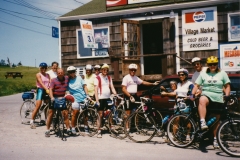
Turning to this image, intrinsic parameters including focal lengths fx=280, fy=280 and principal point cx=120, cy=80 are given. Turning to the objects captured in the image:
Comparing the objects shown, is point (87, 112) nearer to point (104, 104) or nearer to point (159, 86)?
point (104, 104)

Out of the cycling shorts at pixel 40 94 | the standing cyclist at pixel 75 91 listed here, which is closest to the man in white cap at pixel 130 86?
the standing cyclist at pixel 75 91

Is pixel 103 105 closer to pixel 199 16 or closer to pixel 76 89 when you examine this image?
pixel 76 89

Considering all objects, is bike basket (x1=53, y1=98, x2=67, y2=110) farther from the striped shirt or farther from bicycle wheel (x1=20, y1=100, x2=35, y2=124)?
bicycle wheel (x1=20, y1=100, x2=35, y2=124)

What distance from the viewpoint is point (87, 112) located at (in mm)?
→ 7832

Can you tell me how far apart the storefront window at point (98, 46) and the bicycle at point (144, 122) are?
786cm

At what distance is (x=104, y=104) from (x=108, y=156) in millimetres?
2194

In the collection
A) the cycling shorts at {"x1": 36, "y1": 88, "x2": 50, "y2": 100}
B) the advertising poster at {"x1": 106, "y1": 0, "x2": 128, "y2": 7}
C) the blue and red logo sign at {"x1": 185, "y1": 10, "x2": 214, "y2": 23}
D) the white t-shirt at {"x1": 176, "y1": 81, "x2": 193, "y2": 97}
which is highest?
the advertising poster at {"x1": 106, "y1": 0, "x2": 128, "y2": 7}

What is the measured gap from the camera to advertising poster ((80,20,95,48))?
13672 mm

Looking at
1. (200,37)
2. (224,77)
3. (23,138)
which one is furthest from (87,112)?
(200,37)

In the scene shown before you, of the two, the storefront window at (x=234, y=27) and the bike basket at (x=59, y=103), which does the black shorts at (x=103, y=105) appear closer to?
the bike basket at (x=59, y=103)

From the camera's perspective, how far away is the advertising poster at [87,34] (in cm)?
1367

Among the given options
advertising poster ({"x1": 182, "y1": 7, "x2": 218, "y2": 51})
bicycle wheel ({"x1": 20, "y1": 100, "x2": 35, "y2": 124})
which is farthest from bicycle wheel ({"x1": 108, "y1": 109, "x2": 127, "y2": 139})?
advertising poster ({"x1": 182, "y1": 7, "x2": 218, "y2": 51})

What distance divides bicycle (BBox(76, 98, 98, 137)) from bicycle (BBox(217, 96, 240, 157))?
11.0ft

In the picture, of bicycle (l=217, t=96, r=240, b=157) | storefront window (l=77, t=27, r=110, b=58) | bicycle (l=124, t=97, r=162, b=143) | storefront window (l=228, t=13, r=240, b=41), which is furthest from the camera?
storefront window (l=77, t=27, r=110, b=58)
